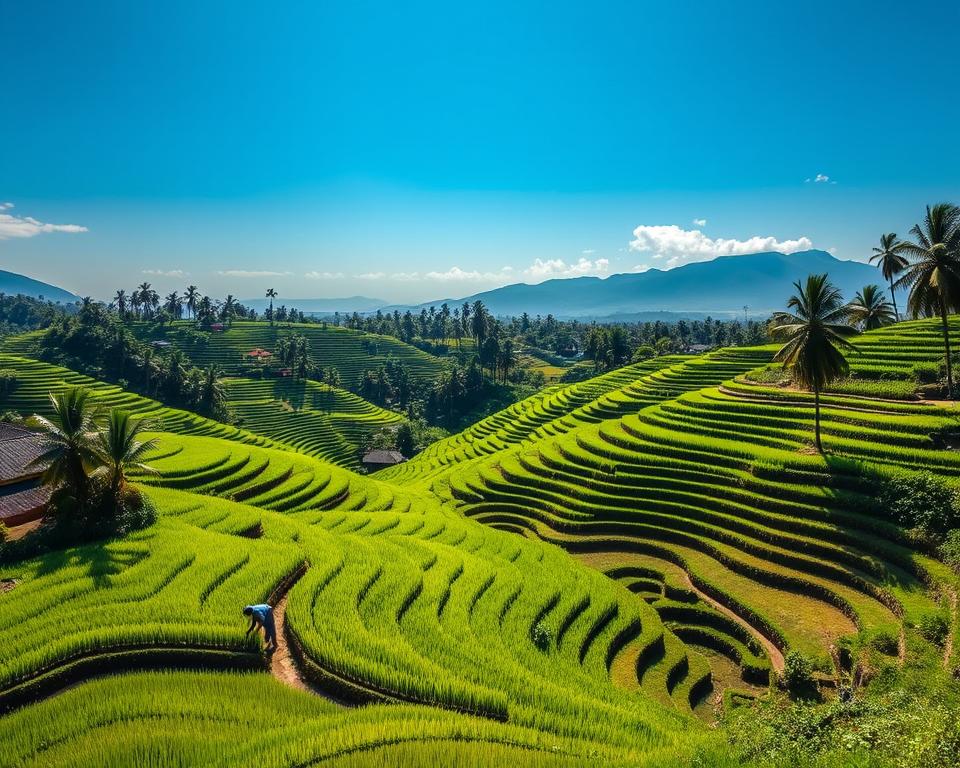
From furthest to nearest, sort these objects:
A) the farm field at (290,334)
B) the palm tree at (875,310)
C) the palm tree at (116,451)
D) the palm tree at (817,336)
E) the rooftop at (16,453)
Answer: the farm field at (290,334)
the palm tree at (875,310)
the palm tree at (817,336)
the rooftop at (16,453)
the palm tree at (116,451)

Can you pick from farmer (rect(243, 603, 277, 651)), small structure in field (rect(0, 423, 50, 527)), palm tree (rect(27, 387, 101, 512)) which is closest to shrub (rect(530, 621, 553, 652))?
farmer (rect(243, 603, 277, 651))

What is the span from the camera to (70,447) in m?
17.6

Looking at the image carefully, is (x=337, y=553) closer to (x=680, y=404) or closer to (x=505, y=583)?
(x=505, y=583)

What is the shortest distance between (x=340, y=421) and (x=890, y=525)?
250 feet

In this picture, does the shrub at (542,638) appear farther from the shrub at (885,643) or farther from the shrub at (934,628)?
the shrub at (934,628)

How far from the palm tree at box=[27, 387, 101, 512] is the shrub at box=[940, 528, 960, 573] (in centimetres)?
3059

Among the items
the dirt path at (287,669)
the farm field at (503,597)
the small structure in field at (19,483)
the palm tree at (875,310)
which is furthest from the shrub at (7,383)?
the palm tree at (875,310)

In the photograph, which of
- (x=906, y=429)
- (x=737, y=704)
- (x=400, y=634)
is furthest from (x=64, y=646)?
(x=906, y=429)

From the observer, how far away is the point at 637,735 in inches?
381

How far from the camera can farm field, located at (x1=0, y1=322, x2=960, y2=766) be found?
933 centimetres

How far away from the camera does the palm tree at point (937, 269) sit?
26.3 meters

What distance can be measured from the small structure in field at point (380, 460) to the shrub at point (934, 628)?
5812cm

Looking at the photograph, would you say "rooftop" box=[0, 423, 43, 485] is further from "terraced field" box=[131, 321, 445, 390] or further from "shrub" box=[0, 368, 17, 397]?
"terraced field" box=[131, 321, 445, 390]

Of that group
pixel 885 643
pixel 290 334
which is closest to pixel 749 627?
pixel 885 643
